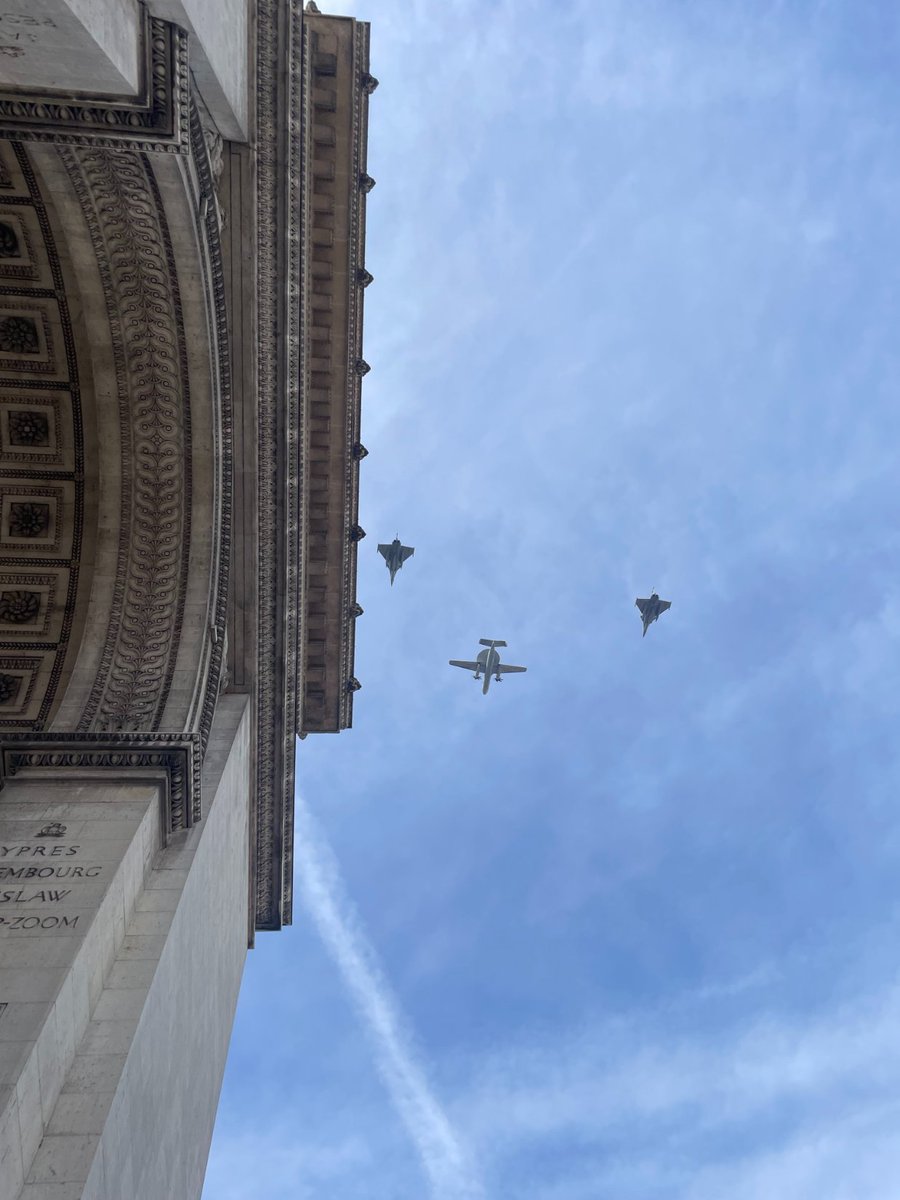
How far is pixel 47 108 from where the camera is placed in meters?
9.77

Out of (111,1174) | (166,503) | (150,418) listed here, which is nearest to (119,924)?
(111,1174)

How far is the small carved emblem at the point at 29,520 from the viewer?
16.1 meters

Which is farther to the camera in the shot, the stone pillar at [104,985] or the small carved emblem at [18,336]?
the small carved emblem at [18,336]

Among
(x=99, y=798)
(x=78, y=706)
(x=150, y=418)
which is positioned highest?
(x=150, y=418)

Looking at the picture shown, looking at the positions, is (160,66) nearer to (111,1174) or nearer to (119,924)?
(119,924)

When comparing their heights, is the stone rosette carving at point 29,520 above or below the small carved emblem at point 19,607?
above

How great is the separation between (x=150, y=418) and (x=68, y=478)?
84.2 inches

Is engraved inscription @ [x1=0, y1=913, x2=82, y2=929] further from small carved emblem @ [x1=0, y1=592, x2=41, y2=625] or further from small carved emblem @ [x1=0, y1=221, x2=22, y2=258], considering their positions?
small carved emblem @ [x1=0, y1=221, x2=22, y2=258]

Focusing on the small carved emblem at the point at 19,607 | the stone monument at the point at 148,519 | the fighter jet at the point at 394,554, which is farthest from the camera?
the fighter jet at the point at 394,554

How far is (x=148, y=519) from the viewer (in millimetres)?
15930

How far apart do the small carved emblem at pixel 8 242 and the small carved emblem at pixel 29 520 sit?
4487 mm

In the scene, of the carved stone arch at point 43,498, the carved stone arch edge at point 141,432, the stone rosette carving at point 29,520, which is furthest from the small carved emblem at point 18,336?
the stone rosette carving at point 29,520

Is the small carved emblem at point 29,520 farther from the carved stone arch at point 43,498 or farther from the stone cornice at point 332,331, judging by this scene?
the stone cornice at point 332,331

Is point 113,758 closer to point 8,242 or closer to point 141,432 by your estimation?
point 141,432
